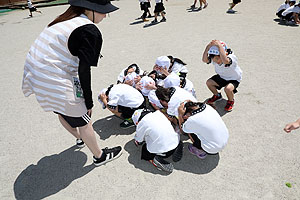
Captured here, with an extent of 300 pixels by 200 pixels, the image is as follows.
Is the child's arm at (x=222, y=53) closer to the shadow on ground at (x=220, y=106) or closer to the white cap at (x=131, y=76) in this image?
the shadow on ground at (x=220, y=106)

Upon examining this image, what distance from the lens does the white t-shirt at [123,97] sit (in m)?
2.68

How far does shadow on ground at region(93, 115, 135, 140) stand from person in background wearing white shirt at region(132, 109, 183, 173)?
0.59 meters

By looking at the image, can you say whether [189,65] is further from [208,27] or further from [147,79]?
[208,27]

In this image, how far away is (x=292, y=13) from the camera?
231 inches

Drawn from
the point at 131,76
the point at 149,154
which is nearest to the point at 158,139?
the point at 149,154

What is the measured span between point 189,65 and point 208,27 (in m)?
2.71

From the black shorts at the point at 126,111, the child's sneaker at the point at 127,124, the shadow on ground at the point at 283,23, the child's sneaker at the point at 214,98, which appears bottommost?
the child's sneaker at the point at 127,124

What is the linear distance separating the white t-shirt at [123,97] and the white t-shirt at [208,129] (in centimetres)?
80

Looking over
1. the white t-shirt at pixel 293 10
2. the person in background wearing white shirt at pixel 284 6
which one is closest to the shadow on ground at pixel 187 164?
the white t-shirt at pixel 293 10

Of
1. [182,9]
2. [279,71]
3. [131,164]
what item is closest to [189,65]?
[279,71]

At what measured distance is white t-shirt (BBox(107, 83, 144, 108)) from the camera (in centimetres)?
268

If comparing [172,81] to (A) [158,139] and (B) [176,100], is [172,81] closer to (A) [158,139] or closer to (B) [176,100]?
(B) [176,100]

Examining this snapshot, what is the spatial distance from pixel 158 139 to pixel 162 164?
28 cm

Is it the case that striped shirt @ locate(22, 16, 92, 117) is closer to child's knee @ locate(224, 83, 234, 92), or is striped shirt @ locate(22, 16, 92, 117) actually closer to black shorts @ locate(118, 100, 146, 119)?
black shorts @ locate(118, 100, 146, 119)
